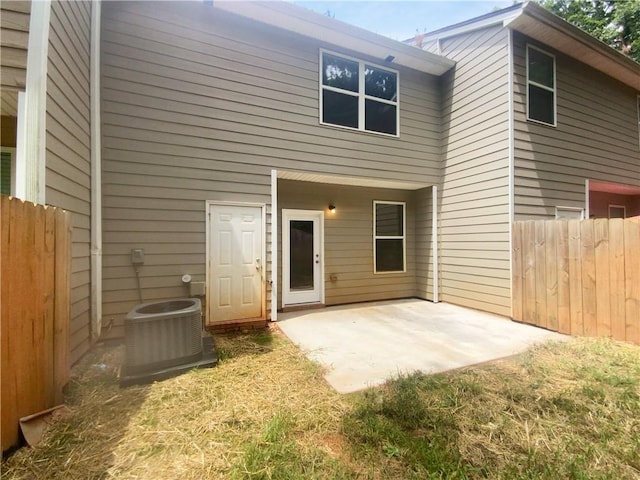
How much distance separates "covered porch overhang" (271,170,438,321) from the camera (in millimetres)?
4938

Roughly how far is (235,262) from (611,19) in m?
17.1

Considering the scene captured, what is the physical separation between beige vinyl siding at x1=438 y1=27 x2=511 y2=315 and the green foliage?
1040cm

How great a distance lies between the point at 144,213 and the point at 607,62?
Result: 31.6 feet

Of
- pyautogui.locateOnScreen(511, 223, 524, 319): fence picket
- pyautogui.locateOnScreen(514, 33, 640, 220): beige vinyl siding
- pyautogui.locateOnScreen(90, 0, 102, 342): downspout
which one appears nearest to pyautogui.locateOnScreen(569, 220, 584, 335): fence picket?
pyautogui.locateOnScreen(511, 223, 524, 319): fence picket

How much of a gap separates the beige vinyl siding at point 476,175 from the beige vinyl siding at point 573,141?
0.28 metres

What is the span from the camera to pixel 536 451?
189cm

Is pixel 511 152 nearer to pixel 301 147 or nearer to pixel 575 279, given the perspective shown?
pixel 575 279

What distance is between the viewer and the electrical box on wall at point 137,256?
4.05 metres

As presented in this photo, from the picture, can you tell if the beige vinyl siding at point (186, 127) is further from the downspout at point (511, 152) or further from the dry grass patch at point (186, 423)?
the downspout at point (511, 152)

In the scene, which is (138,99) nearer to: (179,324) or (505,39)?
(179,324)

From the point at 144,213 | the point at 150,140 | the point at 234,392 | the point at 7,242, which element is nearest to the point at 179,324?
the point at 234,392

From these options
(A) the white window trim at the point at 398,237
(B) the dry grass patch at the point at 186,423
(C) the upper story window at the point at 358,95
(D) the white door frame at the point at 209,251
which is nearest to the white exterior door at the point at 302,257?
(D) the white door frame at the point at 209,251

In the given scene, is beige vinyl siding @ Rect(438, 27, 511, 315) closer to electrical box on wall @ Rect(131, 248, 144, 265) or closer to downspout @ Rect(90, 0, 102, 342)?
electrical box on wall @ Rect(131, 248, 144, 265)

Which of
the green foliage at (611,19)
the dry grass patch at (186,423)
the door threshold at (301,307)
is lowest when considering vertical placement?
the dry grass patch at (186,423)
